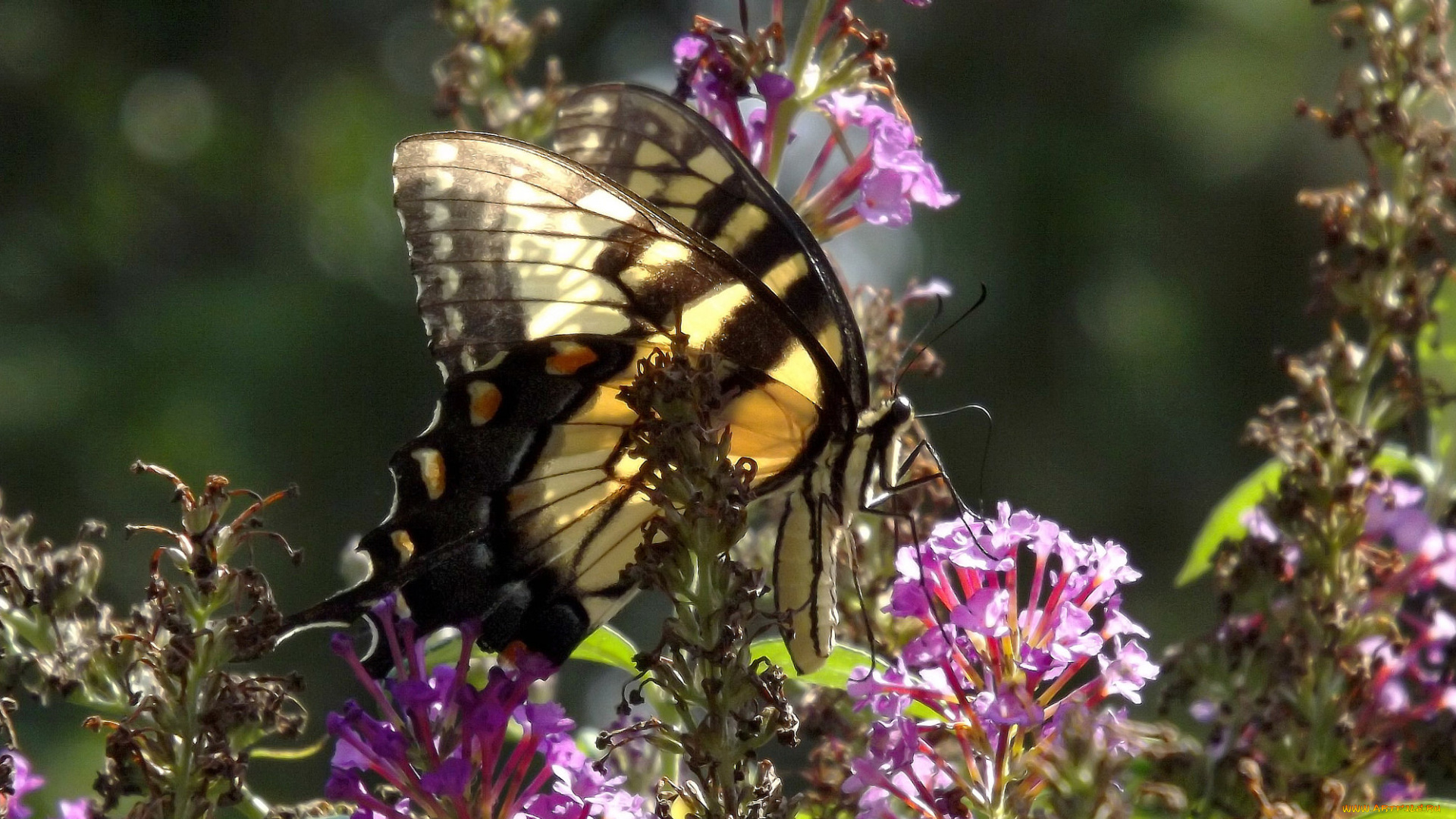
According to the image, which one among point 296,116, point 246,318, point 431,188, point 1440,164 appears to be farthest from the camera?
point 296,116

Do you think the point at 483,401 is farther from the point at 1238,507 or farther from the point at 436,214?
the point at 1238,507

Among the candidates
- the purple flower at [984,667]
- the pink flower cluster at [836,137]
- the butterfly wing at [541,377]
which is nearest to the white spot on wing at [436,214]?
the butterfly wing at [541,377]

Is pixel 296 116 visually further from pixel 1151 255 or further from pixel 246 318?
pixel 1151 255

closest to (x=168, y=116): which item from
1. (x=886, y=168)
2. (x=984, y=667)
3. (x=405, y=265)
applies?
(x=405, y=265)

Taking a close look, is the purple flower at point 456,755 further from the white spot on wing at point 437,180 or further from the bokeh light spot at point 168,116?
the bokeh light spot at point 168,116

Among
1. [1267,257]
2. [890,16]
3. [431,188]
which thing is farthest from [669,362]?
[890,16]

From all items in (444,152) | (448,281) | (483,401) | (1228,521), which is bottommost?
(1228,521)

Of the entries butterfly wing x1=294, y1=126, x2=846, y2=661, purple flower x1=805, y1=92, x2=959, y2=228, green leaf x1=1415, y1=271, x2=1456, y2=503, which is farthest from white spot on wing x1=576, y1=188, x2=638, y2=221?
green leaf x1=1415, y1=271, x2=1456, y2=503
